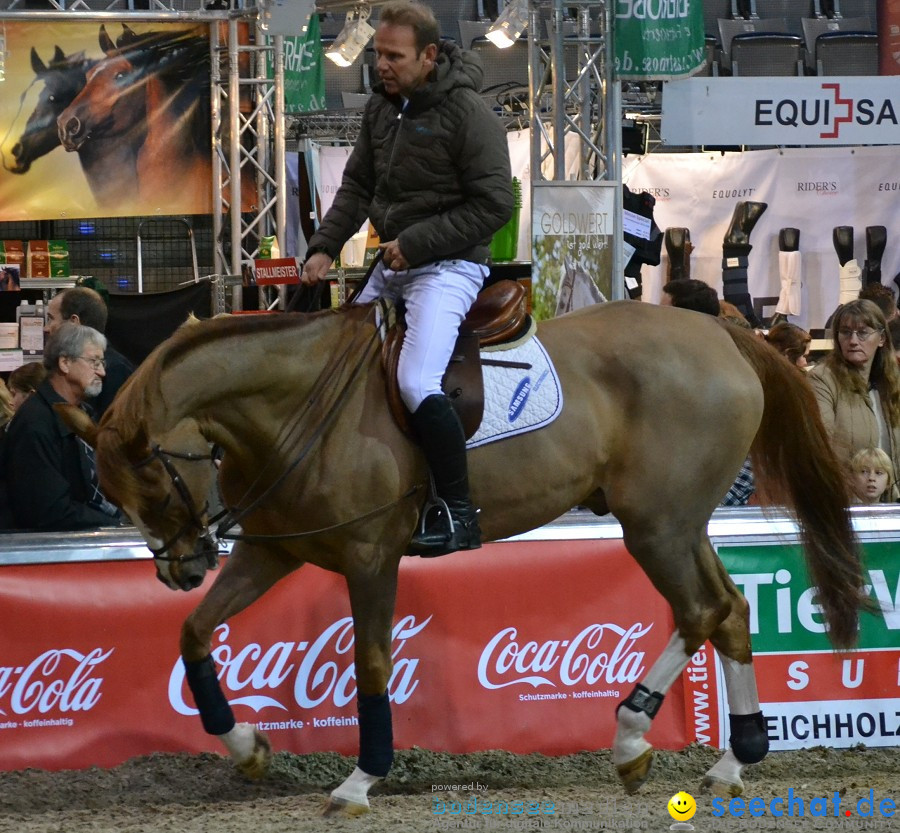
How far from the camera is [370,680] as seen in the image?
13.6 feet

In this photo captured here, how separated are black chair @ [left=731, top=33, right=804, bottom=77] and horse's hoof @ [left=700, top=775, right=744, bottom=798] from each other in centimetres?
1250

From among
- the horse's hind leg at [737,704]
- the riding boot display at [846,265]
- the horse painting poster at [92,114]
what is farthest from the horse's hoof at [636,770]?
the horse painting poster at [92,114]

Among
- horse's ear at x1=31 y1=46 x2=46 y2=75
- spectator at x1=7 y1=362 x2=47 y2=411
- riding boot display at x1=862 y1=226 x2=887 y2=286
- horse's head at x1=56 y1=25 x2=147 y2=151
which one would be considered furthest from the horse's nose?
riding boot display at x1=862 y1=226 x2=887 y2=286

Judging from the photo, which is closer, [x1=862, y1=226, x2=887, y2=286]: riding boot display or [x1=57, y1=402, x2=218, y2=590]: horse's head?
[x1=57, y1=402, x2=218, y2=590]: horse's head

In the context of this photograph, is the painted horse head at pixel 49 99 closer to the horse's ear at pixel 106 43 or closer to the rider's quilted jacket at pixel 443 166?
the horse's ear at pixel 106 43

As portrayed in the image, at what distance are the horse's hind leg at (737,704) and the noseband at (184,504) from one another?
1.80 m

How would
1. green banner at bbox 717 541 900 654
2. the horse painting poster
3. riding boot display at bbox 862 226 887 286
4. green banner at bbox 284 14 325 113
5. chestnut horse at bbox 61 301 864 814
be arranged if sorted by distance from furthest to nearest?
green banner at bbox 284 14 325 113 → riding boot display at bbox 862 226 887 286 → the horse painting poster → green banner at bbox 717 541 900 654 → chestnut horse at bbox 61 301 864 814

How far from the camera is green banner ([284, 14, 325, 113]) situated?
43.9 feet

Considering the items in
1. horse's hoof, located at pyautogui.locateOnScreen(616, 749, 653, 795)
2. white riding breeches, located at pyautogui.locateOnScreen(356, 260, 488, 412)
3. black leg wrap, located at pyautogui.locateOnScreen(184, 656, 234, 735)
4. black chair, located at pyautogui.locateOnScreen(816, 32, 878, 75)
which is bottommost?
horse's hoof, located at pyautogui.locateOnScreen(616, 749, 653, 795)

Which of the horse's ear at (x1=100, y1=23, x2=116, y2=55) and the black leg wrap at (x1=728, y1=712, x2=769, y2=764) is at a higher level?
the horse's ear at (x1=100, y1=23, x2=116, y2=55)

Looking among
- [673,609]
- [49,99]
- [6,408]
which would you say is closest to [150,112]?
[49,99]

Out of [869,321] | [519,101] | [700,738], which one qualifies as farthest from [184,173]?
[700,738]

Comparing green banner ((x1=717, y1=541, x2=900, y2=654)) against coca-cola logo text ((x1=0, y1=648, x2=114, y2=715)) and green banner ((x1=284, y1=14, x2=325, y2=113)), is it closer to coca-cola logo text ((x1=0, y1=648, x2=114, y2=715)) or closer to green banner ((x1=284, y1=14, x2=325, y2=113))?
coca-cola logo text ((x1=0, y1=648, x2=114, y2=715))

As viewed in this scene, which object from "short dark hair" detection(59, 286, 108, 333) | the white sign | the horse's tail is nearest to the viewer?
the horse's tail
